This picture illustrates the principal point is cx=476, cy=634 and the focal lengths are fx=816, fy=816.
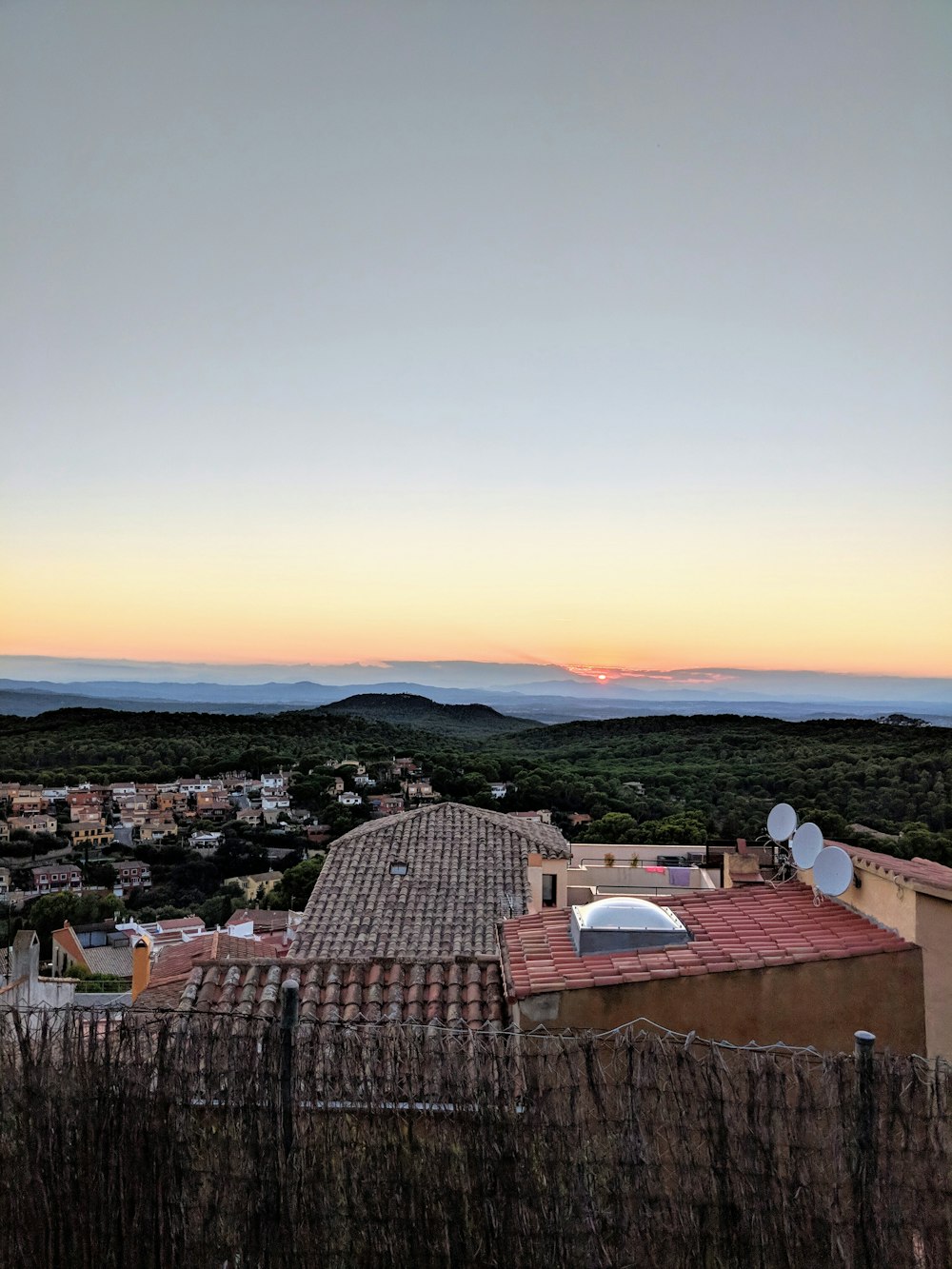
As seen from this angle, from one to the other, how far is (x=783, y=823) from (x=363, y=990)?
3574 millimetres

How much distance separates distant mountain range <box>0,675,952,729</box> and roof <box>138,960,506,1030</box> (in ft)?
118

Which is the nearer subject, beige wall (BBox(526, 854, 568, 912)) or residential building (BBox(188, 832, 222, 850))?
beige wall (BBox(526, 854, 568, 912))

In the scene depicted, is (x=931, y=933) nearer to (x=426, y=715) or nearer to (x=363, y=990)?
(x=363, y=990)

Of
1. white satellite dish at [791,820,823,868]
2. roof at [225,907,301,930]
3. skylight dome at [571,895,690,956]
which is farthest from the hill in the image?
skylight dome at [571,895,690,956]

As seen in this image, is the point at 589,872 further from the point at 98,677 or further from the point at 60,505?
the point at 98,677

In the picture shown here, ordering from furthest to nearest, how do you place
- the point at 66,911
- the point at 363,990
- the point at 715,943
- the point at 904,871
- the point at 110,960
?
the point at 66,911, the point at 110,960, the point at 363,990, the point at 715,943, the point at 904,871

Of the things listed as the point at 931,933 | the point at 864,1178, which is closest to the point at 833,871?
the point at 931,933

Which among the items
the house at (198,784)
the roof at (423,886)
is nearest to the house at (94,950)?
the roof at (423,886)

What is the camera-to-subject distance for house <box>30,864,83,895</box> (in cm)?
2969

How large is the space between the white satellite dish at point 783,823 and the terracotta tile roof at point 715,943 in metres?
0.43

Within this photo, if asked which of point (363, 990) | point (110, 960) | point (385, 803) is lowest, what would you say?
point (110, 960)

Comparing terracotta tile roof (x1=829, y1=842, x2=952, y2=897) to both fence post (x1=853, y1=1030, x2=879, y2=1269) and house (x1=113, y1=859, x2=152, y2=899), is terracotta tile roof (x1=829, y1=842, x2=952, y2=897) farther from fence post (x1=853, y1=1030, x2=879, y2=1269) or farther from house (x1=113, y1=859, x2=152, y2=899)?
house (x1=113, y1=859, x2=152, y2=899)

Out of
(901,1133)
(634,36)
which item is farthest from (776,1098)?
(634,36)

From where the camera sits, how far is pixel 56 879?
30578 mm
